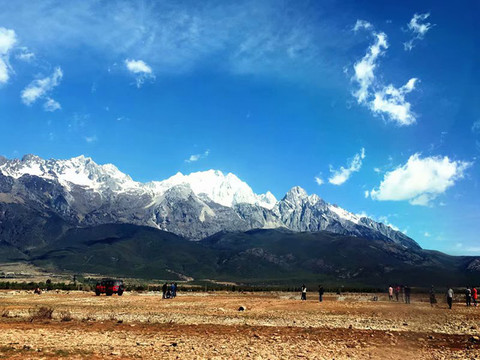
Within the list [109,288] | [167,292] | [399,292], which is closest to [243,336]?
[167,292]

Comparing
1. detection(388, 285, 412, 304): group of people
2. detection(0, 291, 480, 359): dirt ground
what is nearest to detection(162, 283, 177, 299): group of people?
detection(0, 291, 480, 359): dirt ground

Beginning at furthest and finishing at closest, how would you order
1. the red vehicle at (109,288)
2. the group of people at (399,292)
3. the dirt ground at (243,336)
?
the red vehicle at (109,288) → the group of people at (399,292) → the dirt ground at (243,336)

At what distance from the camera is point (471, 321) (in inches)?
1574

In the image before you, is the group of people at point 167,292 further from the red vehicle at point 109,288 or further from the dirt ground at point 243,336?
→ the dirt ground at point 243,336

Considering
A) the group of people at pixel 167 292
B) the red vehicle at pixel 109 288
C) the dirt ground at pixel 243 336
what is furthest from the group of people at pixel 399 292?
the red vehicle at pixel 109 288

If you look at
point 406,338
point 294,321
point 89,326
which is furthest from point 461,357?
point 89,326

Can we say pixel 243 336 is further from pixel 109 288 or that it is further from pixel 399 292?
pixel 399 292

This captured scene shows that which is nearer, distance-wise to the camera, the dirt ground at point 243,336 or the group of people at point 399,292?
the dirt ground at point 243,336

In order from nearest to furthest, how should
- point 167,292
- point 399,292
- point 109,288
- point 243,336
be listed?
point 243,336 → point 167,292 → point 109,288 → point 399,292

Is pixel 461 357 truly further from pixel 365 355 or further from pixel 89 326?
pixel 89 326

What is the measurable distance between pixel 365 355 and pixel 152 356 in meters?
11.7

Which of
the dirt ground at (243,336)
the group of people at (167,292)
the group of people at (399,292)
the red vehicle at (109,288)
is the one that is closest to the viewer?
the dirt ground at (243,336)

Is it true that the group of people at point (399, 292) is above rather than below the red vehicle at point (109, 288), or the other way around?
above

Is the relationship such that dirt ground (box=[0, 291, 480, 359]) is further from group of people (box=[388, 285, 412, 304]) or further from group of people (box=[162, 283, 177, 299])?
group of people (box=[162, 283, 177, 299])
